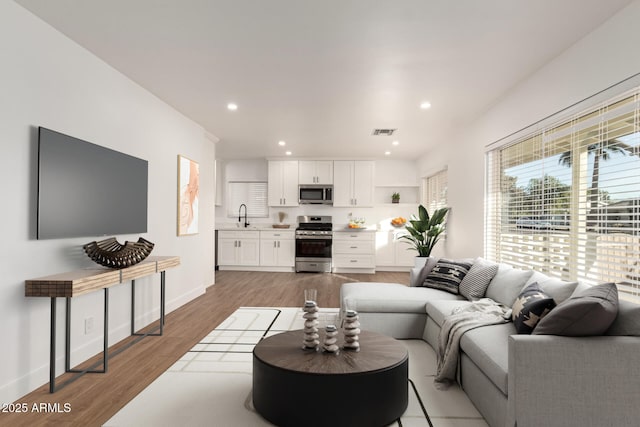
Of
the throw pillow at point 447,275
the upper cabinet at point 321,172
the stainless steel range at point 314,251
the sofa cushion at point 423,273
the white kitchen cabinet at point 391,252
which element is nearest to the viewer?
the throw pillow at point 447,275

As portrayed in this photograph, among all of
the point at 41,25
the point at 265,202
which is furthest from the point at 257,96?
the point at 265,202

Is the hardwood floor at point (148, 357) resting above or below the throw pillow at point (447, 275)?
below

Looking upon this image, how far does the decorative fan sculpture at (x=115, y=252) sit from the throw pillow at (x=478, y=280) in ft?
10.0

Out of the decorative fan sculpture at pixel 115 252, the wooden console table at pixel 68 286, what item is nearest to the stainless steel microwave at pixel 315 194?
the decorative fan sculpture at pixel 115 252

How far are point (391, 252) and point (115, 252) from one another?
5921 mm

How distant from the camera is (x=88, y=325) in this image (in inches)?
119

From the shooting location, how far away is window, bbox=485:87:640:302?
240cm

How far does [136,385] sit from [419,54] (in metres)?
3.25

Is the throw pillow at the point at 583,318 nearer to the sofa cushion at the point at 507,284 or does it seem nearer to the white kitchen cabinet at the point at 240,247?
the sofa cushion at the point at 507,284

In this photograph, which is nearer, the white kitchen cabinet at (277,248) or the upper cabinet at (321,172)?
the white kitchen cabinet at (277,248)

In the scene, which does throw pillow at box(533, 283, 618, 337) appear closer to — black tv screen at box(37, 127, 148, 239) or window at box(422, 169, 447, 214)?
black tv screen at box(37, 127, 148, 239)

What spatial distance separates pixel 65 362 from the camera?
2678mm

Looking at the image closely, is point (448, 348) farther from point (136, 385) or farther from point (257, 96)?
point (257, 96)

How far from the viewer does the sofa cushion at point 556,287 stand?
2402 mm
